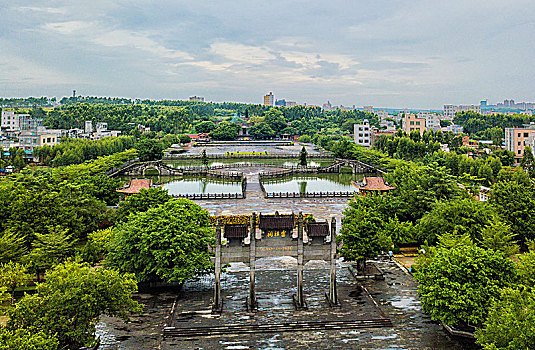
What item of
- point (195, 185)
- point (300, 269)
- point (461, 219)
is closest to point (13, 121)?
point (195, 185)

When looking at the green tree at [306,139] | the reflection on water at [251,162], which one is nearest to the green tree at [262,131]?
the green tree at [306,139]

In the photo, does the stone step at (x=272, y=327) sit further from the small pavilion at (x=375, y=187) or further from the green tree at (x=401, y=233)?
the small pavilion at (x=375, y=187)

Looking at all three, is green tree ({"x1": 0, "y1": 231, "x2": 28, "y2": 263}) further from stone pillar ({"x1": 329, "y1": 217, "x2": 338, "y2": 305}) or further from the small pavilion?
the small pavilion

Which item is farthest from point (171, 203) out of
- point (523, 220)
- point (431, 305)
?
point (523, 220)

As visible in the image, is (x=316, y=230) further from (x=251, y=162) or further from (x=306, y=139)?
(x=306, y=139)

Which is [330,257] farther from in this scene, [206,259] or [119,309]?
[119,309]

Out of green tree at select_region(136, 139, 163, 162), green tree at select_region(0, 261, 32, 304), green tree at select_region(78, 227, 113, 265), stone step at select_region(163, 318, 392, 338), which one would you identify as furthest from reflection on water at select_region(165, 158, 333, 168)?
stone step at select_region(163, 318, 392, 338)
